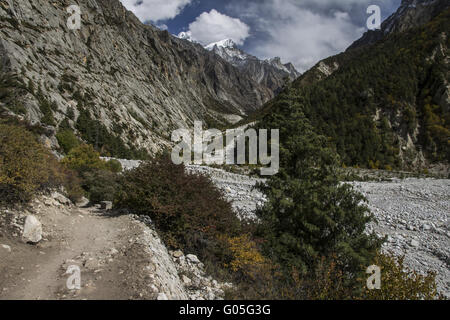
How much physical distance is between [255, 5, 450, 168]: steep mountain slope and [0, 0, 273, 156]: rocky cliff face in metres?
39.5

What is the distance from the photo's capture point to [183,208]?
771cm

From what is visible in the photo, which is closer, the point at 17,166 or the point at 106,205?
the point at 17,166

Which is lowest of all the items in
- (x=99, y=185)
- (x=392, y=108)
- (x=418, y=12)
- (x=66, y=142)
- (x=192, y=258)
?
(x=192, y=258)

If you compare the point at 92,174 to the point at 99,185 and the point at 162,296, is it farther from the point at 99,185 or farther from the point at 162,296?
the point at 162,296

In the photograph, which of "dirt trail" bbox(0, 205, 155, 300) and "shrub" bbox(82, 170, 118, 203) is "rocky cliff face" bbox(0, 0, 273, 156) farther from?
"dirt trail" bbox(0, 205, 155, 300)

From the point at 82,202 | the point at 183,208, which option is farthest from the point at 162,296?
the point at 82,202

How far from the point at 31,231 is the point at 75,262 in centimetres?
174

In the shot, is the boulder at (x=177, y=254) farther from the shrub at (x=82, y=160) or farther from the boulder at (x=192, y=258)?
the shrub at (x=82, y=160)

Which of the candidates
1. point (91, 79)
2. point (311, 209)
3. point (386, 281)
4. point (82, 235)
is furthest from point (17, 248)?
point (91, 79)

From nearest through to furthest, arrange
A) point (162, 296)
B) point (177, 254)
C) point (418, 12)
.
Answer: point (162, 296) → point (177, 254) → point (418, 12)

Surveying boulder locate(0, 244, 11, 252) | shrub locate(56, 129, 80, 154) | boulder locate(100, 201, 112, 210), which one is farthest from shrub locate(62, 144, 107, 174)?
boulder locate(0, 244, 11, 252)

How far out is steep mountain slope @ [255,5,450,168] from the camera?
117 ft

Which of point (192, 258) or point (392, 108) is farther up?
point (392, 108)
